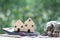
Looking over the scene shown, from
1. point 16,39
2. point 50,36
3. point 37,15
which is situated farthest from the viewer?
point 37,15

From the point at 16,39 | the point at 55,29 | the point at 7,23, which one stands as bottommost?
the point at 16,39

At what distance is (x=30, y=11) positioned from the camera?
5.75 feet

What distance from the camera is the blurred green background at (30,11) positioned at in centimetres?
176

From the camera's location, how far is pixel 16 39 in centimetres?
133

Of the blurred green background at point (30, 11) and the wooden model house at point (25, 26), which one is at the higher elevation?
the blurred green background at point (30, 11)

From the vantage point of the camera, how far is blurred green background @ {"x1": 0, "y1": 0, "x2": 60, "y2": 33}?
1.76m

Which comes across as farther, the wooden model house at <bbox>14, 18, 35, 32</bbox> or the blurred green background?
the blurred green background

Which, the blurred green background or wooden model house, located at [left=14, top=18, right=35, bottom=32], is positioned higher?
the blurred green background

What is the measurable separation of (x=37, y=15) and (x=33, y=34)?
10.9 inches

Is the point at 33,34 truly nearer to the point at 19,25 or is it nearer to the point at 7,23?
the point at 19,25

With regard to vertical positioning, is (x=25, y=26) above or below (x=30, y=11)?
below

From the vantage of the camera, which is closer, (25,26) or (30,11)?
(25,26)

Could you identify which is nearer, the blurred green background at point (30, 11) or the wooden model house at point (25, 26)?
the wooden model house at point (25, 26)

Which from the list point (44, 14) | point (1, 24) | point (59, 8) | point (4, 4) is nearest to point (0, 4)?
point (4, 4)
